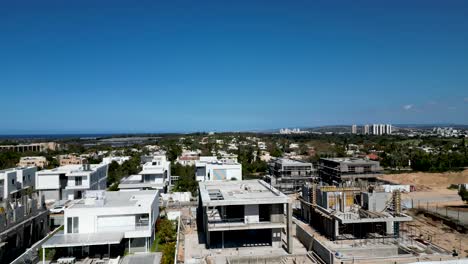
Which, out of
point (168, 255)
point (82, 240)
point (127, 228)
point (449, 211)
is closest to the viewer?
point (82, 240)

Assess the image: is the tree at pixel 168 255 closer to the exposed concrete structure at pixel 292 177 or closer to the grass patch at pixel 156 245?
the grass patch at pixel 156 245

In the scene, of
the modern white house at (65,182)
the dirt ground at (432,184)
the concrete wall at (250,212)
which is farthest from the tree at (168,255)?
the dirt ground at (432,184)

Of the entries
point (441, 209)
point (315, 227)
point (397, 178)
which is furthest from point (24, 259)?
point (397, 178)

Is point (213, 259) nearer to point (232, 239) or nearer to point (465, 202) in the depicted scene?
point (232, 239)

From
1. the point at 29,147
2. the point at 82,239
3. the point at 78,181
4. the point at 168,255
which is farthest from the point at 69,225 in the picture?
the point at 29,147

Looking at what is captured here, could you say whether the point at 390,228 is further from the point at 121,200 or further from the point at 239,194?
the point at 121,200
